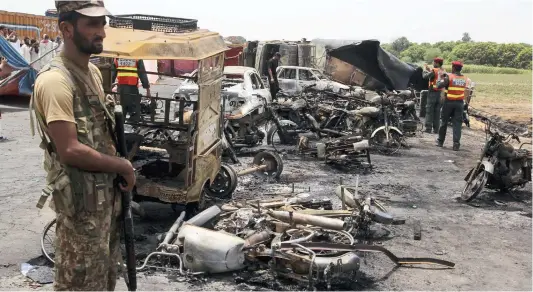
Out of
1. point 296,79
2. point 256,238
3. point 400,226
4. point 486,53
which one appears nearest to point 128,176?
point 256,238

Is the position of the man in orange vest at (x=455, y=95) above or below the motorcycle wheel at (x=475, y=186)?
above

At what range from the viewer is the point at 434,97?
585 inches

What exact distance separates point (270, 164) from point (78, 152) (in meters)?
6.79

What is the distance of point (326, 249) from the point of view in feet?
17.0

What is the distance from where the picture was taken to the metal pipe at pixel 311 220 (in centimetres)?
573

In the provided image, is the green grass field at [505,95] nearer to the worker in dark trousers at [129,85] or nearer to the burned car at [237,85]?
the burned car at [237,85]

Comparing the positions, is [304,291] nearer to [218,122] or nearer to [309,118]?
[218,122]

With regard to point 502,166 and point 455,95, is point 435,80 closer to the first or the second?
point 455,95

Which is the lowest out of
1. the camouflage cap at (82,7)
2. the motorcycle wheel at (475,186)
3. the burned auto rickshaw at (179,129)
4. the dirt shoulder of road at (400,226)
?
the dirt shoulder of road at (400,226)

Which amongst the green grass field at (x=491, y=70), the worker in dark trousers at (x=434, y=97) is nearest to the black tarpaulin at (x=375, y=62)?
Result: the worker in dark trousers at (x=434, y=97)

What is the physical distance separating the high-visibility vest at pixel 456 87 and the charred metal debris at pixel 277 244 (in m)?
7.12

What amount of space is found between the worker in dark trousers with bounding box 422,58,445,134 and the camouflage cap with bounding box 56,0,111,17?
41.6 feet

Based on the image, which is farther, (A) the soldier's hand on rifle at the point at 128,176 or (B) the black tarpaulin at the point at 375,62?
(B) the black tarpaulin at the point at 375,62

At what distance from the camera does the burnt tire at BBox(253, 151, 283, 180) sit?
363 inches
